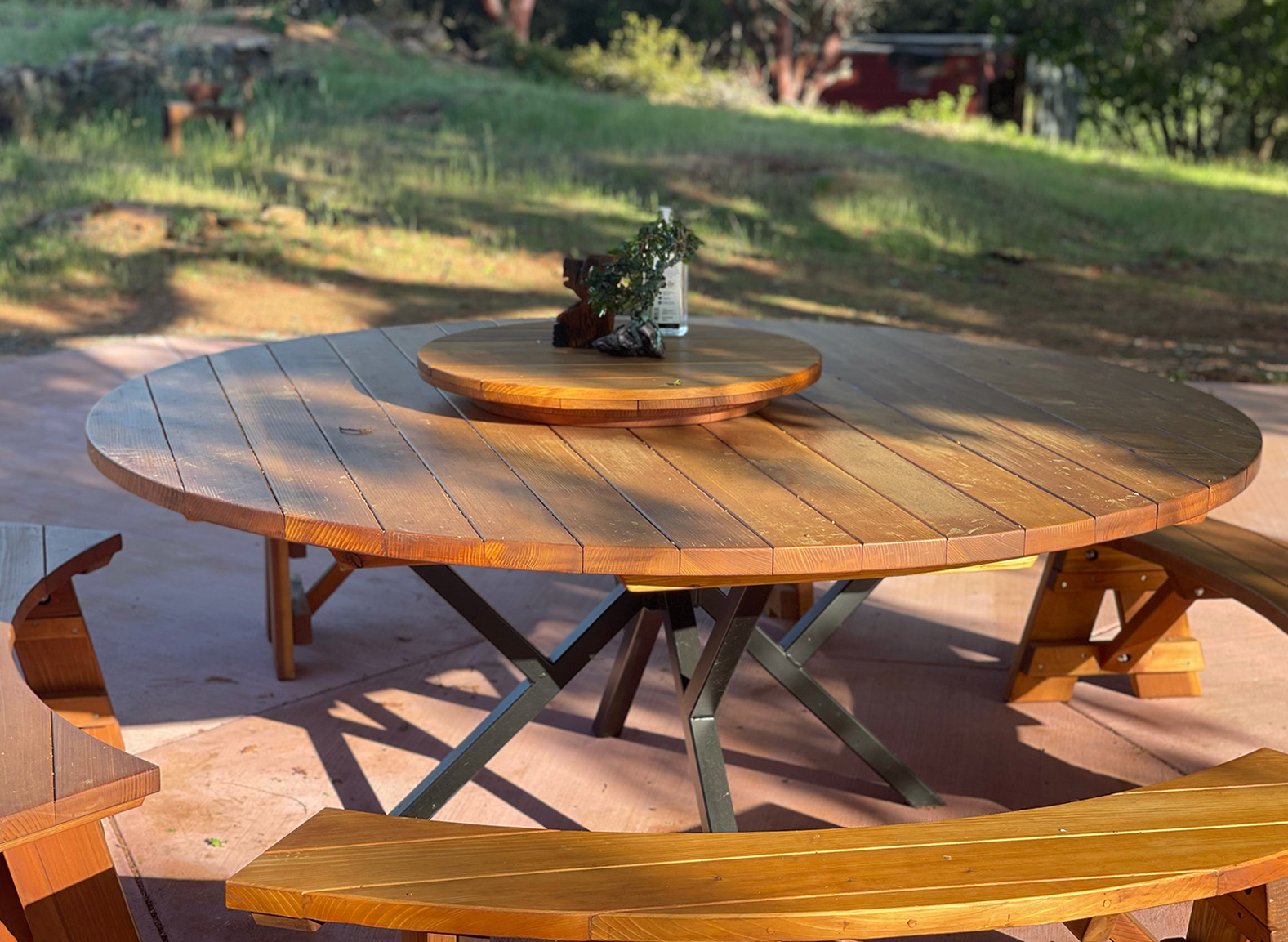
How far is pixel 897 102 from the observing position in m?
24.7

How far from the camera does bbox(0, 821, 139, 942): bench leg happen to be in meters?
1.51

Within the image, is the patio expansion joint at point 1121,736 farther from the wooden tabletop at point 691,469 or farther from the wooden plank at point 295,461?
the wooden plank at point 295,461

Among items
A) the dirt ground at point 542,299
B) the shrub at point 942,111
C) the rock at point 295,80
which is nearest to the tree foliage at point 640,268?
the dirt ground at point 542,299

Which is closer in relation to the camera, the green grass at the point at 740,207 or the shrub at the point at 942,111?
the green grass at the point at 740,207

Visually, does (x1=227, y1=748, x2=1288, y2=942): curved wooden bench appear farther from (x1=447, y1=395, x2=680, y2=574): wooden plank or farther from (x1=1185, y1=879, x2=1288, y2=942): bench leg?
(x1=447, y1=395, x2=680, y2=574): wooden plank

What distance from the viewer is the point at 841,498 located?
5.78 feet

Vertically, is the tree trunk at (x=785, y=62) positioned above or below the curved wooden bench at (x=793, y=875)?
above

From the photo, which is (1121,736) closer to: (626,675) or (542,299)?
(626,675)

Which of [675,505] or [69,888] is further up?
[675,505]

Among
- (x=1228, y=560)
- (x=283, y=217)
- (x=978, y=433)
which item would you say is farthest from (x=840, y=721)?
(x=283, y=217)

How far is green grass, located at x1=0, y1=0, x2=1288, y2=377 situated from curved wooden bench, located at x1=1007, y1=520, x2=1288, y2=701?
4618 millimetres

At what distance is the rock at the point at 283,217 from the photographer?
880 cm

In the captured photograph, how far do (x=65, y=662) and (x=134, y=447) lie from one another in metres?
0.64

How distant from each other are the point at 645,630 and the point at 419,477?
3.05 feet
